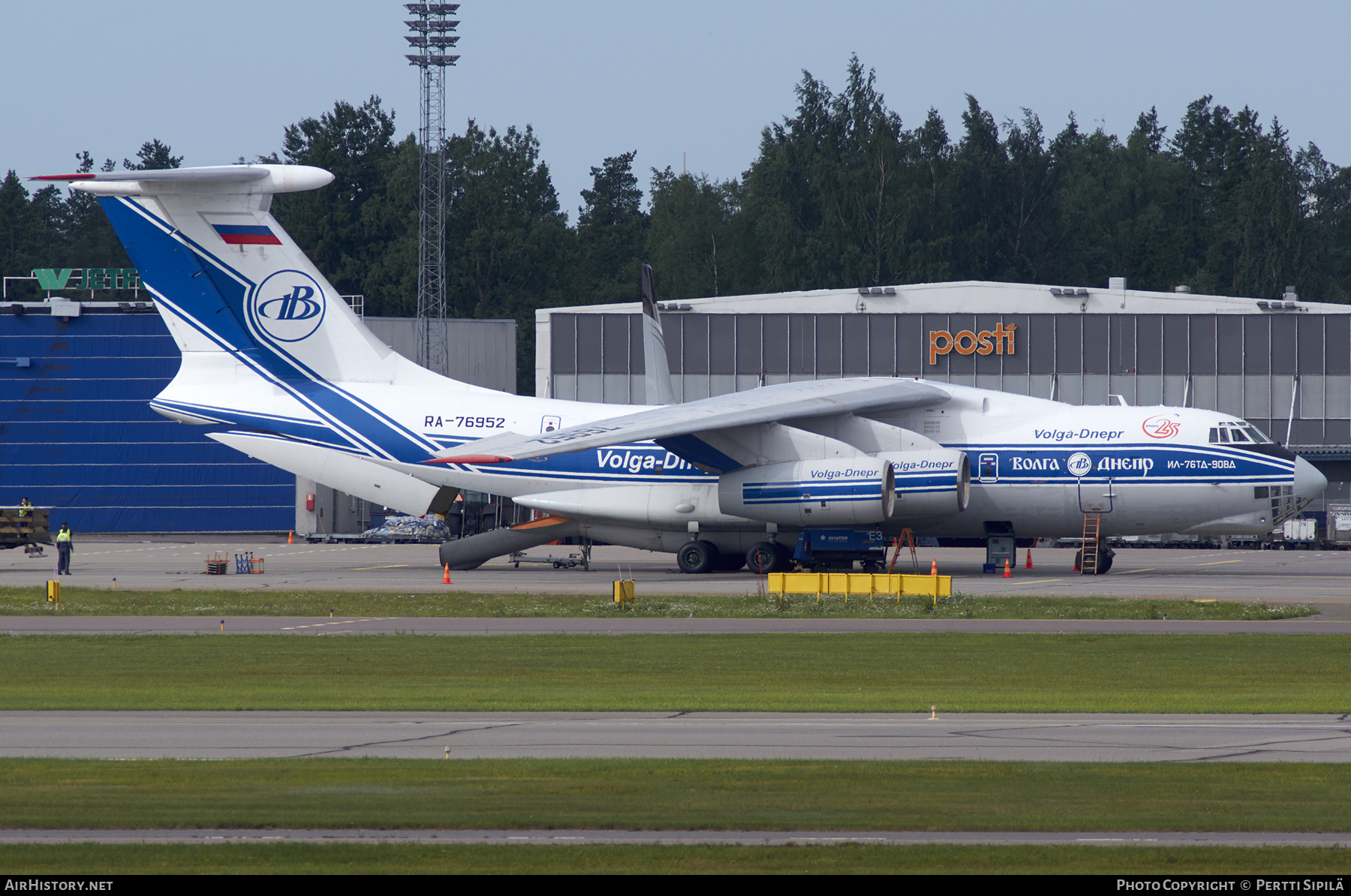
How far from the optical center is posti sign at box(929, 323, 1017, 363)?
180 feet

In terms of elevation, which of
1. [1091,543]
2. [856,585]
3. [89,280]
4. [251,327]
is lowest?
[856,585]

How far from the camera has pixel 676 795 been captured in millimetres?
10039

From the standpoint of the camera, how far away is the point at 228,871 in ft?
26.1

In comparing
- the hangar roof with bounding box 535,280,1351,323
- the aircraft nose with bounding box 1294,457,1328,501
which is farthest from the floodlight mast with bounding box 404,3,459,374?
the aircraft nose with bounding box 1294,457,1328,501

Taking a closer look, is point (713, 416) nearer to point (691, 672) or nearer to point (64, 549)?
point (691, 672)

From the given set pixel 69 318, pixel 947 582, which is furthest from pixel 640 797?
pixel 69 318

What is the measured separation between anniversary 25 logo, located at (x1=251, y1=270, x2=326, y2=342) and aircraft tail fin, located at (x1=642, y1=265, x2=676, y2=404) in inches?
337

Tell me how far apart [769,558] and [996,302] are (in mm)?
25254

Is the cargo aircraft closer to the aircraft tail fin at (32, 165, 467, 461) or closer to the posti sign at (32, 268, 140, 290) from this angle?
the aircraft tail fin at (32, 165, 467, 461)

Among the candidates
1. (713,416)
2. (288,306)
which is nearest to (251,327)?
(288,306)

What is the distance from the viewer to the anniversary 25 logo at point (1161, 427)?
105 ft

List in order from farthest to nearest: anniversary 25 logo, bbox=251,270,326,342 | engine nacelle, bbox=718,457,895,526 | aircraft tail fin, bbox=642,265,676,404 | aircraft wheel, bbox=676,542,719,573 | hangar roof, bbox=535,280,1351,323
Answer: hangar roof, bbox=535,280,1351,323 < aircraft tail fin, bbox=642,265,676,404 < anniversary 25 logo, bbox=251,270,326,342 < aircraft wheel, bbox=676,542,719,573 < engine nacelle, bbox=718,457,895,526
